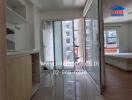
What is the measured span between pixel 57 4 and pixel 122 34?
730 centimetres

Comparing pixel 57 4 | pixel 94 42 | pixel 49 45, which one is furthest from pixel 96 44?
pixel 49 45

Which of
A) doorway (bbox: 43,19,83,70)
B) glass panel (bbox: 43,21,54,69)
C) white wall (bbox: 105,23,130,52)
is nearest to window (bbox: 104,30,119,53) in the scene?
white wall (bbox: 105,23,130,52)

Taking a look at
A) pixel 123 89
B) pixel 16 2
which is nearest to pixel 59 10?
pixel 16 2

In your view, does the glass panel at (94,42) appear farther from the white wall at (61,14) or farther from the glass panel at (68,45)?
the glass panel at (68,45)

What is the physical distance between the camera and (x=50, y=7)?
765 centimetres

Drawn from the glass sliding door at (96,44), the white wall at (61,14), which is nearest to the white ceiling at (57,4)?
the white wall at (61,14)

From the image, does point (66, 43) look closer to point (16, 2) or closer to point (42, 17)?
point (42, 17)

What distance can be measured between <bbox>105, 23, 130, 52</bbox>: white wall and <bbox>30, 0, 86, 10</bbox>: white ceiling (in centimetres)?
586

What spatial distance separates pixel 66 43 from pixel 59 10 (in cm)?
159

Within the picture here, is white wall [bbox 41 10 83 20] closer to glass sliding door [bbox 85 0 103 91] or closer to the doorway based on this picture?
the doorway

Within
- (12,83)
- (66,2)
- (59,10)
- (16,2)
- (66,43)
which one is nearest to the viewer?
(12,83)

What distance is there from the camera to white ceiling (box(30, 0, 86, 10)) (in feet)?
21.8

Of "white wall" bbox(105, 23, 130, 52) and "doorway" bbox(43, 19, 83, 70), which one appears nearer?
"doorway" bbox(43, 19, 83, 70)

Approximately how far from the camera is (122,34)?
13.0m
